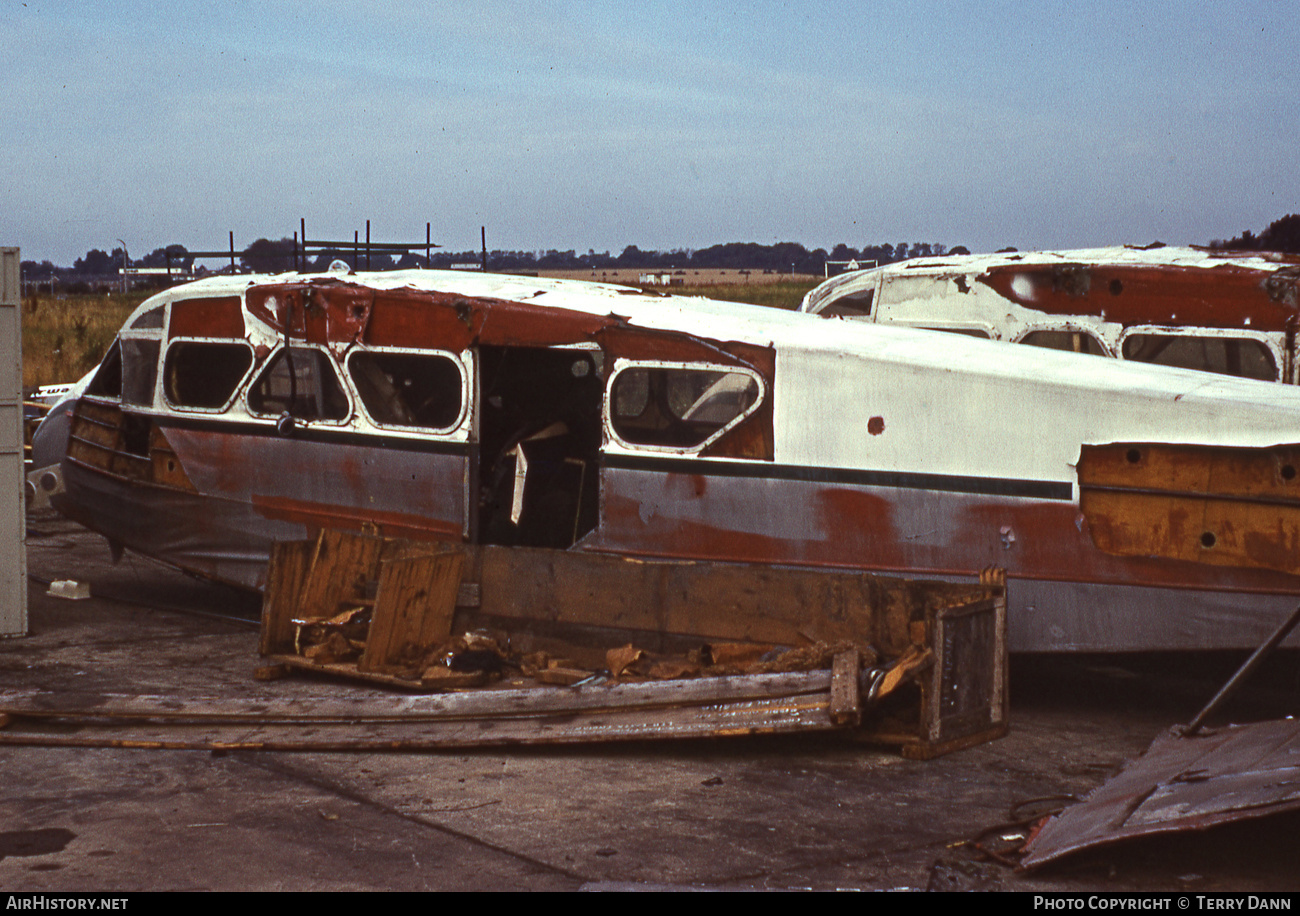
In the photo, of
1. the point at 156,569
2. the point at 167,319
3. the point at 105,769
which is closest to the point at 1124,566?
the point at 105,769

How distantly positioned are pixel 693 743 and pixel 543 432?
3103 millimetres

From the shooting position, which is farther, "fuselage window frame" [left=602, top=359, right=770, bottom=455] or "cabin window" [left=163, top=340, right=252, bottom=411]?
"cabin window" [left=163, top=340, right=252, bottom=411]

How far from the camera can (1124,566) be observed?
23.1 ft

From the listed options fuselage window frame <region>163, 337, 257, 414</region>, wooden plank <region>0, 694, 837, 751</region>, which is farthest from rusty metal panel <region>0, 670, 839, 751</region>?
fuselage window frame <region>163, 337, 257, 414</region>

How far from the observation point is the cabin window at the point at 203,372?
988 cm

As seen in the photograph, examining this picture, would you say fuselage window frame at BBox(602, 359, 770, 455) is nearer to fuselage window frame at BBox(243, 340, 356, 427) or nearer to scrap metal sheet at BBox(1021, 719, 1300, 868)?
fuselage window frame at BBox(243, 340, 356, 427)

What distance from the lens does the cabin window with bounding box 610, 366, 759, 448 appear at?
26.3 ft

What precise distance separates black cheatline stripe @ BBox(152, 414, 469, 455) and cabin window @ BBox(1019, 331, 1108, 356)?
4311 mm

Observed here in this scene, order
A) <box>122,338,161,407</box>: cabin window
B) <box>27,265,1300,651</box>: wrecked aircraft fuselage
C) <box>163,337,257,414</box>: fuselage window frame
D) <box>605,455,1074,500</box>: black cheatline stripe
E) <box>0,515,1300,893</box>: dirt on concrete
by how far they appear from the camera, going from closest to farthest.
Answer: <box>0,515,1300,893</box>: dirt on concrete, <box>27,265,1300,651</box>: wrecked aircraft fuselage, <box>605,455,1074,500</box>: black cheatline stripe, <box>163,337,257,414</box>: fuselage window frame, <box>122,338,161,407</box>: cabin window

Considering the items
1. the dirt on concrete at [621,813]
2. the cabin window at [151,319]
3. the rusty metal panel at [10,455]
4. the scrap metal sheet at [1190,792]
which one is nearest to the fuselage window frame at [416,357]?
the dirt on concrete at [621,813]

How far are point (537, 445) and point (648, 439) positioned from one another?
122 cm

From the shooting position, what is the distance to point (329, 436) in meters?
9.27

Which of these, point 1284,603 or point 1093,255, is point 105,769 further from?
point 1093,255

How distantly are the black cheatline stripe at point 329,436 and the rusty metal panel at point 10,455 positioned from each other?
1.10 m
